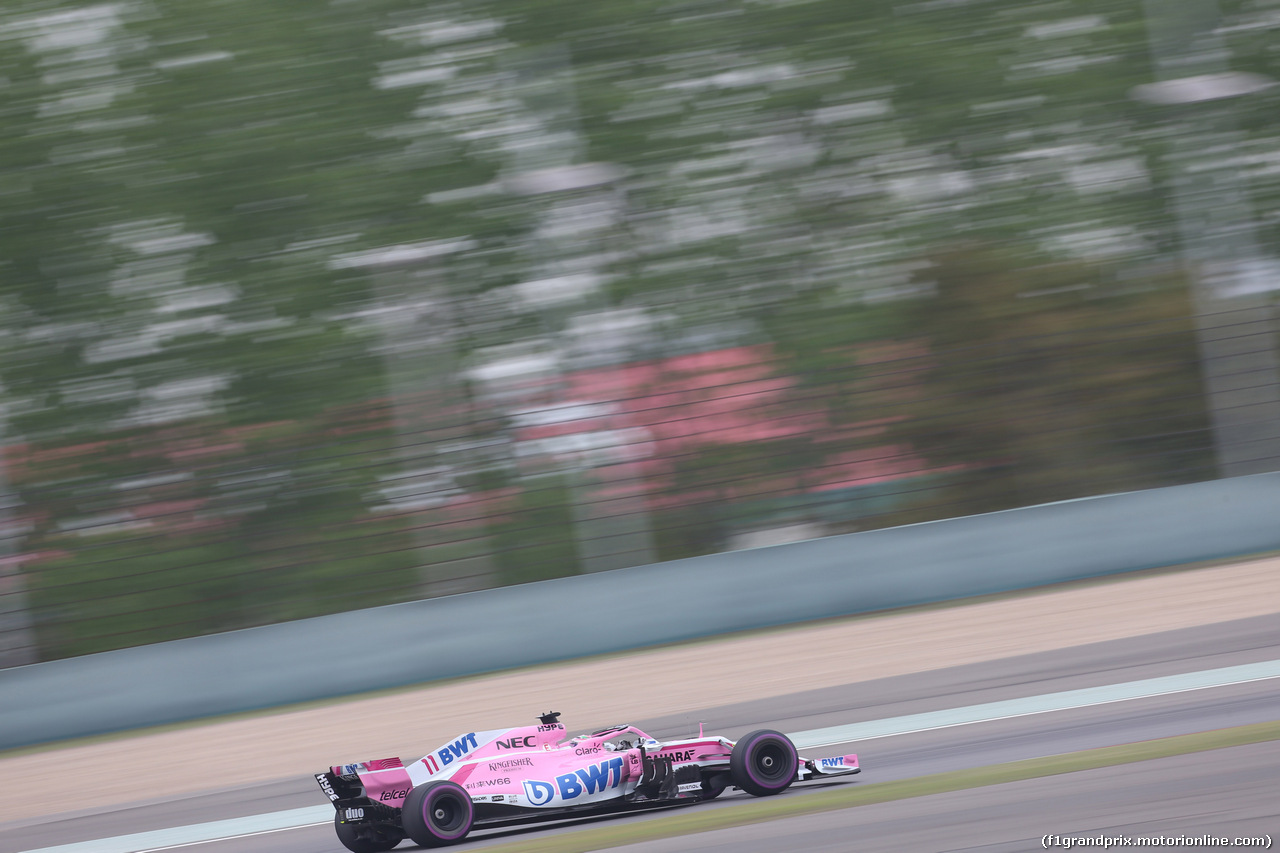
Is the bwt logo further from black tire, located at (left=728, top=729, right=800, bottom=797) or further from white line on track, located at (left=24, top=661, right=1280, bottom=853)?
white line on track, located at (left=24, top=661, right=1280, bottom=853)

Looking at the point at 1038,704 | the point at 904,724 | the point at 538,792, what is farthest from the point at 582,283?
the point at 538,792

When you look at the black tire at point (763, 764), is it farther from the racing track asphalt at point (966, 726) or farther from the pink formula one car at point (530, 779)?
the racing track asphalt at point (966, 726)

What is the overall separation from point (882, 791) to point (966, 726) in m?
1.04

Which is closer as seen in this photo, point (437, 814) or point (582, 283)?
point (437, 814)

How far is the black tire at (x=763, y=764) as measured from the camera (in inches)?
144

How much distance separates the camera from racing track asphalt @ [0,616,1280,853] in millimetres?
3930

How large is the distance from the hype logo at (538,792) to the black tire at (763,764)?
573mm

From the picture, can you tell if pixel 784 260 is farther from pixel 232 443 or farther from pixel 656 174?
pixel 232 443

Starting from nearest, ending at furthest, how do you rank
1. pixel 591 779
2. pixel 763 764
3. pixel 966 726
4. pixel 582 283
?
pixel 591 779
pixel 763 764
pixel 966 726
pixel 582 283

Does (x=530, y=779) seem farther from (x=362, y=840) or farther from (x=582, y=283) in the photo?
(x=582, y=283)

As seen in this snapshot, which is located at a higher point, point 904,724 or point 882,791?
point 882,791

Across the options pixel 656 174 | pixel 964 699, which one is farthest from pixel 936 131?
pixel 964 699

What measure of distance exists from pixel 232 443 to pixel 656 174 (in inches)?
153

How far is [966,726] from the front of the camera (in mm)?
4750
